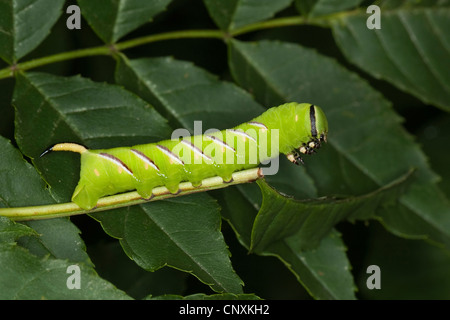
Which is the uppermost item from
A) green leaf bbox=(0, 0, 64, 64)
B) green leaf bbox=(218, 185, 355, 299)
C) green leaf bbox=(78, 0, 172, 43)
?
green leaf bbox=(78, 0, 172, 43)

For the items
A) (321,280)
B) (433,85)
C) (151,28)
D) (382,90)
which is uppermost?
(151,28)

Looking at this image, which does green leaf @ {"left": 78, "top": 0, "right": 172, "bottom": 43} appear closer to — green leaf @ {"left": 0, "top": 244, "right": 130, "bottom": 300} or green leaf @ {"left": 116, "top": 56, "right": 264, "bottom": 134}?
green leaf @ {"left": 116, "top": 56, "right": 264, "bottom": 134}

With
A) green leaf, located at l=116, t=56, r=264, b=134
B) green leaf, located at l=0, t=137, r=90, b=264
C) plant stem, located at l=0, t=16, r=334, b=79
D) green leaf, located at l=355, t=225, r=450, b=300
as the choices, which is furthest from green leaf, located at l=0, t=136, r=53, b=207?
green leaf, located at l=355, t=225, r=450, b=300

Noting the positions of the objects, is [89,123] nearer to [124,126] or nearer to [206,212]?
[124,126]

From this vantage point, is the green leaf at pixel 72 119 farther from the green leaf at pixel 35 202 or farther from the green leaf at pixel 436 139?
the green leaf at pixel 436 139

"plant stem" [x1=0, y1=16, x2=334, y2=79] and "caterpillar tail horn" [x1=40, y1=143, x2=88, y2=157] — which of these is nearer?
"caterpillar tail horn" [x1=40, y1=143, x2=88, y2=157]
